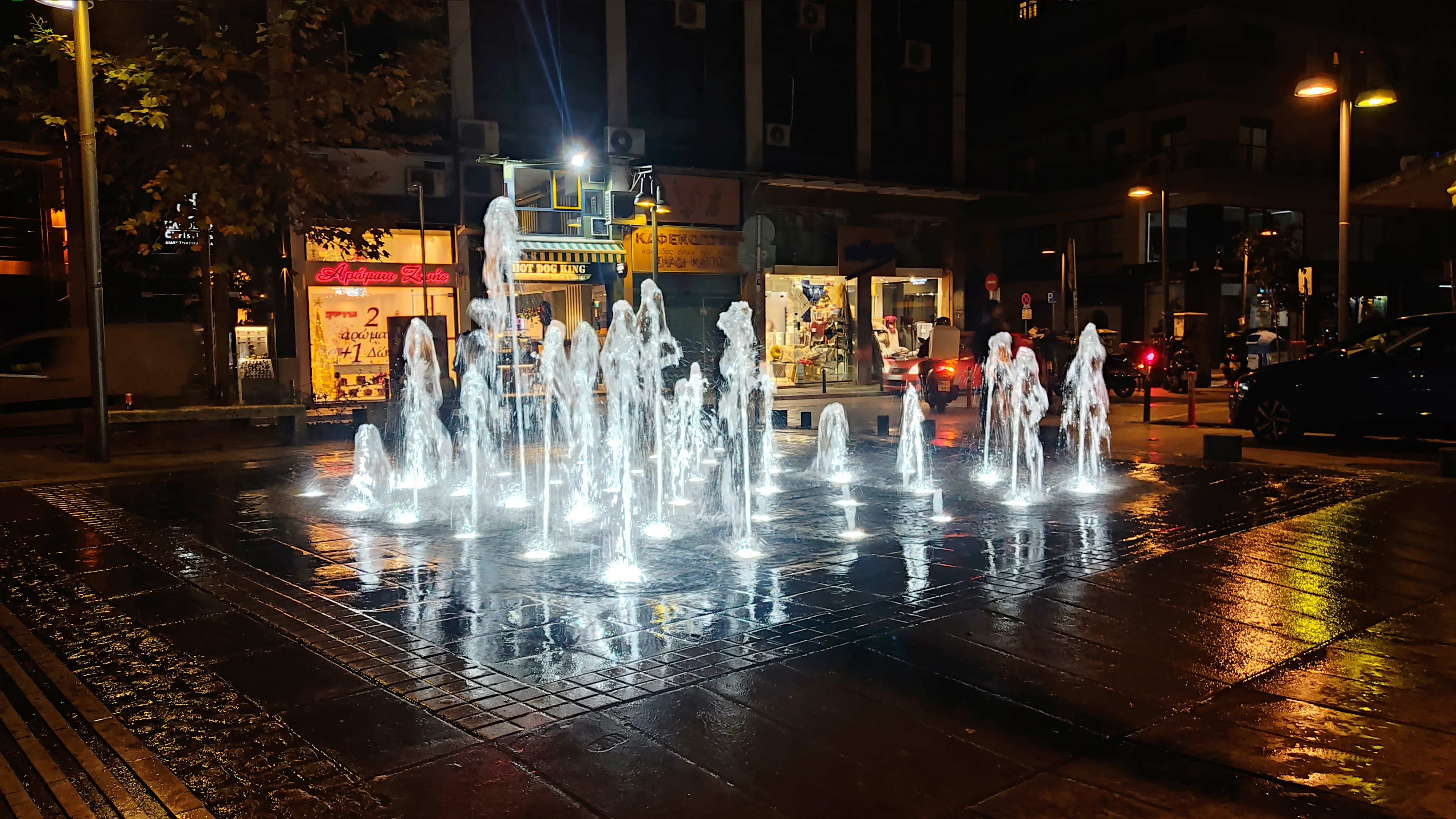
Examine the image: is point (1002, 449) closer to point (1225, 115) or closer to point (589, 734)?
point (589, 734)

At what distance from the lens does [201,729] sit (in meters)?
4.19

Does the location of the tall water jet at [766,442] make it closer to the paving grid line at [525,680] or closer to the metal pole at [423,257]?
the paving grid line at [525,680]

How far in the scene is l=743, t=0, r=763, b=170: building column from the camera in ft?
89.2

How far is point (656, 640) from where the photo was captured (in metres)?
5.31

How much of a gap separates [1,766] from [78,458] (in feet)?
35.8

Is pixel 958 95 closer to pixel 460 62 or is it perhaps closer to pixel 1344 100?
pixel 460 62

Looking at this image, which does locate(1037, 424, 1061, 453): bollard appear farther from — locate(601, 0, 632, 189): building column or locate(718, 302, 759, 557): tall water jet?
locate(601, 0, 632, 189): building column

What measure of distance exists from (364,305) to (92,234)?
34.5ft

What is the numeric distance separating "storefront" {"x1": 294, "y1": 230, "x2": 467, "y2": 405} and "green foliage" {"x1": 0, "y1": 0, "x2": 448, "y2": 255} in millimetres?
4662

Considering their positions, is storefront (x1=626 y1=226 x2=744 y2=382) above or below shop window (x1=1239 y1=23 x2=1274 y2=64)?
below

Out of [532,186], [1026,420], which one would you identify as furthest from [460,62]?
[1026,420]

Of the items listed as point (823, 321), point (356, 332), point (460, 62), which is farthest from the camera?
point (823, 321)

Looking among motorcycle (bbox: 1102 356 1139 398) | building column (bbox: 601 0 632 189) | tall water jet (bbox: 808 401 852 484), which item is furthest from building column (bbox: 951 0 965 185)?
tall water jet (bbox: 808 401 852 484)

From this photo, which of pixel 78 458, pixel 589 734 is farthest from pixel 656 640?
pixel 78 458
